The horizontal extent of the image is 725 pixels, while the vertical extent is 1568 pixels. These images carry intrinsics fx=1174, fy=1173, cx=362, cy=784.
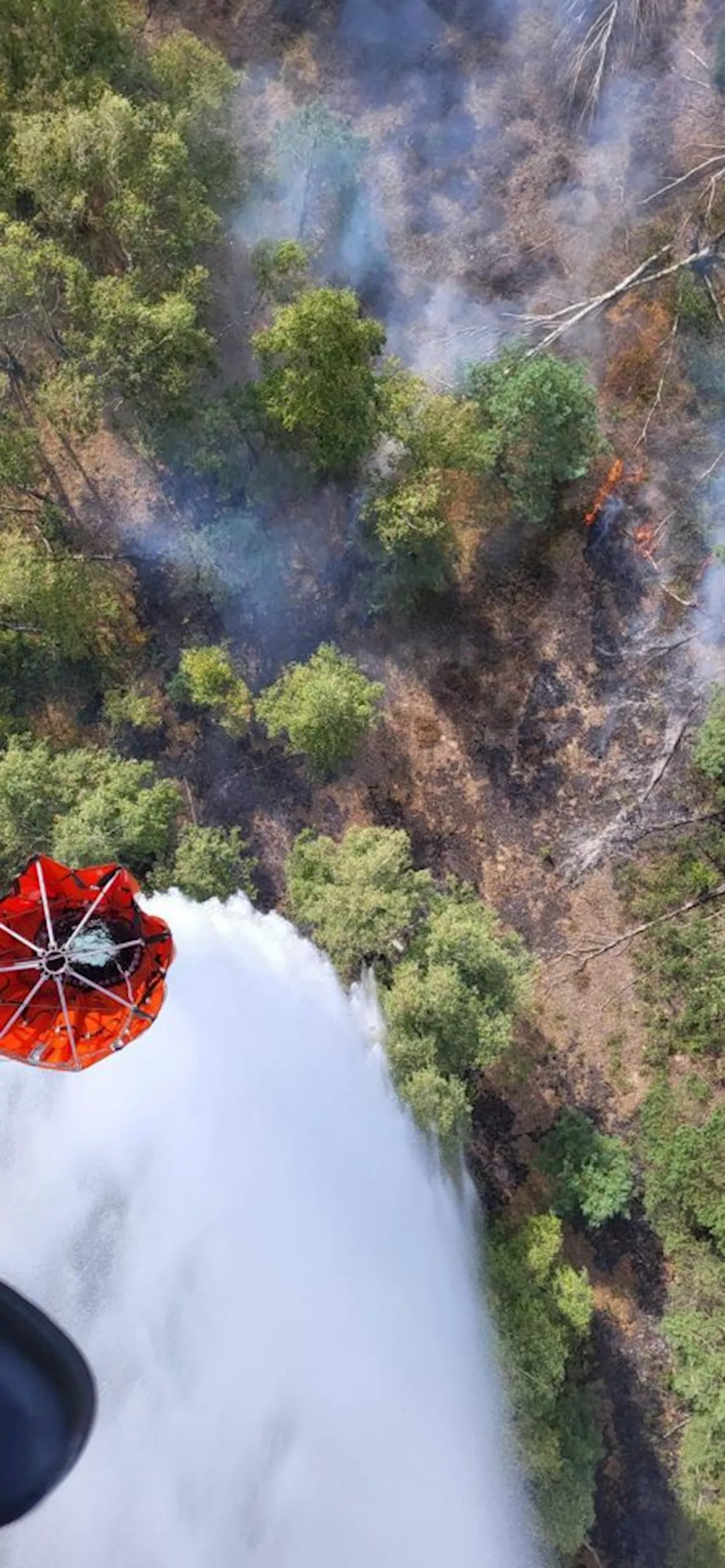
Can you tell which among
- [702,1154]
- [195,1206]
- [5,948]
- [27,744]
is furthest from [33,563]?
[702,1154]

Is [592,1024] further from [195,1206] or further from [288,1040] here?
[195,1206]

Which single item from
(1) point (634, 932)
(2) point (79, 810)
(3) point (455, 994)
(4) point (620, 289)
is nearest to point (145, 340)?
(2) point (79, 810)

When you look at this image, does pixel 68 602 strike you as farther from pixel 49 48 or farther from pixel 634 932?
pixel 634 932

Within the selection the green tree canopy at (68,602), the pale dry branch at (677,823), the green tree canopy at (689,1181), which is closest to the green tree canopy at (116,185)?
the green tree canopy at (68,602)

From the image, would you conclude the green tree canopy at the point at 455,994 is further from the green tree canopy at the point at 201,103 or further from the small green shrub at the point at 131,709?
the green tree canopy at the point at 201,103

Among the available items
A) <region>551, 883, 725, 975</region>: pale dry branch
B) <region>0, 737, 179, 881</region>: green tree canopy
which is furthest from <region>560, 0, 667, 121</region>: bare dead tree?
<region>0, 737, 179, 881</region>: green tree canopy

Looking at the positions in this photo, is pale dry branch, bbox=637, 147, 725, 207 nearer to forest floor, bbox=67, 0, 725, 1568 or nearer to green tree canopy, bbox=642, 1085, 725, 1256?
forest floor, bbox=67, 0, 725, 1568
